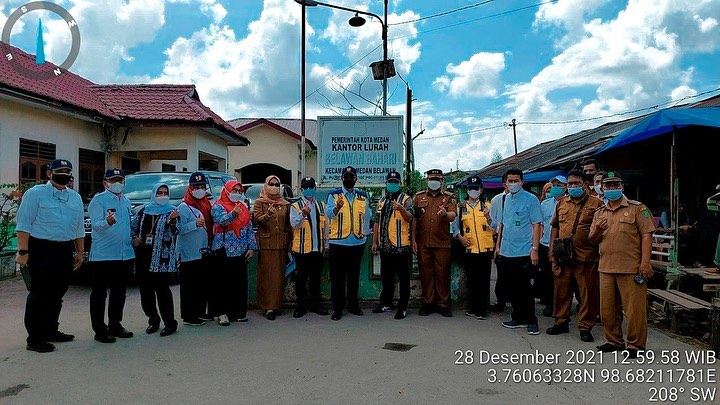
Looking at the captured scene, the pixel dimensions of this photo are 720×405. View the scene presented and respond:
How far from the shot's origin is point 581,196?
228 inches

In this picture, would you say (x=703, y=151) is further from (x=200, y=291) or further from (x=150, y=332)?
(x=150, y=332)

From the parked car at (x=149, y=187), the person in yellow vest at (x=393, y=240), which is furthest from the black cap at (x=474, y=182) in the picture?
the parked car at (x=149, y=187)

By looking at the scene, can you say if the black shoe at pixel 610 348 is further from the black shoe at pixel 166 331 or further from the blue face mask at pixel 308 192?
the black shoe at pixel 166 331

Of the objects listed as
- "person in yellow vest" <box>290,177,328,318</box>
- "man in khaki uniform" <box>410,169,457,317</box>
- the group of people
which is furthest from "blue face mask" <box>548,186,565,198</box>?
"person in yellow vest" <box>290,177,328,318</box>

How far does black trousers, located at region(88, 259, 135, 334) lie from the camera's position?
552cm

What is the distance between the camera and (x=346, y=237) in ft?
22.1

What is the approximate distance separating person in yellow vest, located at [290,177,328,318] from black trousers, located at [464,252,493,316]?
1.97 metres

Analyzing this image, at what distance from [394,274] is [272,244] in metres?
1.69

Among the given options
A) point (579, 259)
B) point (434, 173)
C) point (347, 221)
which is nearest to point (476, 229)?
point (434, 173)

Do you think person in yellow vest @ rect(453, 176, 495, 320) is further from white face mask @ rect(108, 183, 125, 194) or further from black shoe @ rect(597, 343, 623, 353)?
white face mask @ rect(108, 183, 125, 194)

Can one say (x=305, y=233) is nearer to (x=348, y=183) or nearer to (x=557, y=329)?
(x=348, y=183)

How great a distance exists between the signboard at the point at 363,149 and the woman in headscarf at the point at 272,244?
182 centimetres

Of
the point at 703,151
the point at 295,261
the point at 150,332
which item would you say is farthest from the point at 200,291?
the point at 703,151

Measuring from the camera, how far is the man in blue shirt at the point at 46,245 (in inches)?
201
